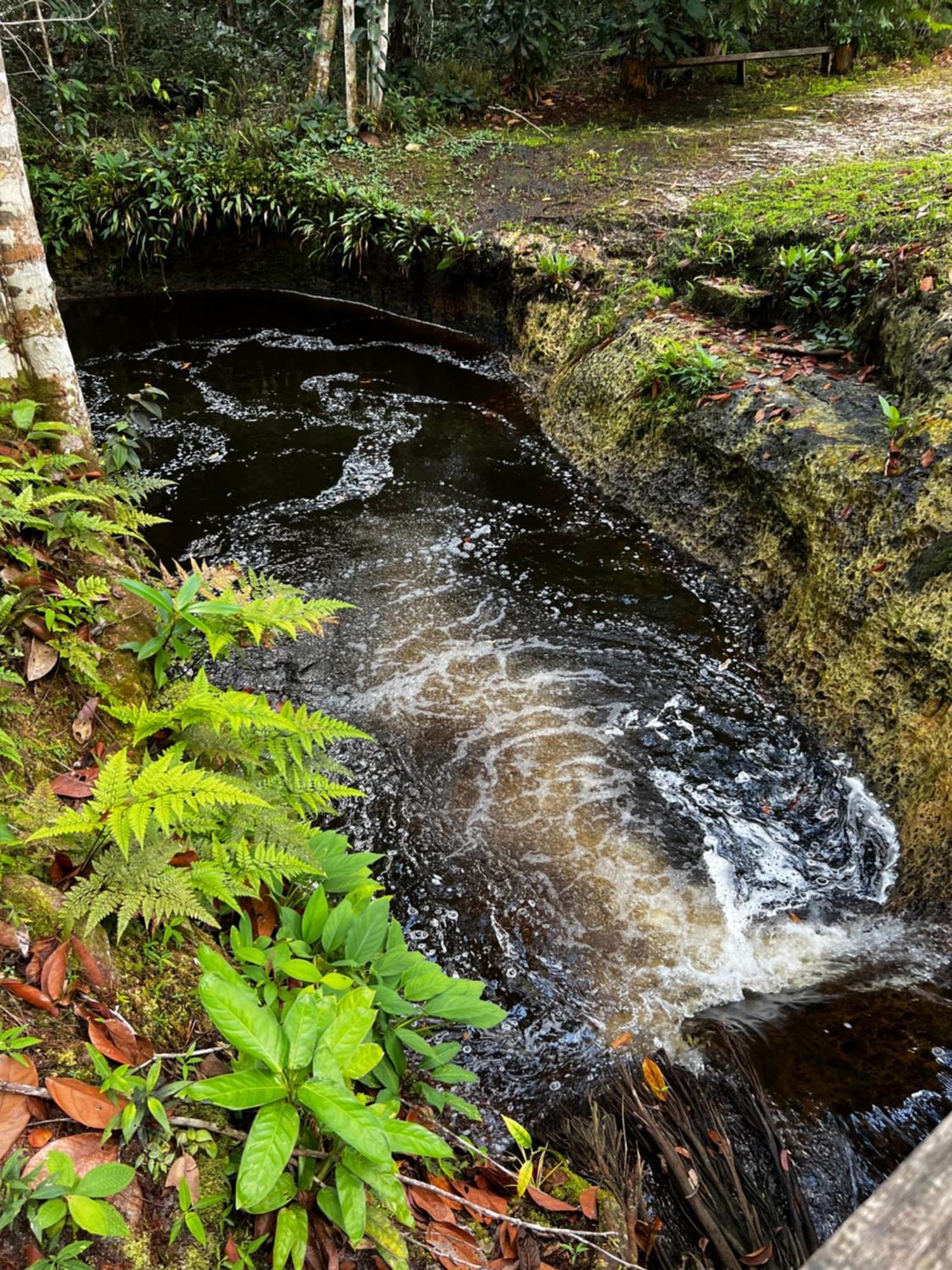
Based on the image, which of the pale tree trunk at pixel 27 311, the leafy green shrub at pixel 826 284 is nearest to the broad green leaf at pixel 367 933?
the pale tree trunk at pixel 27 311

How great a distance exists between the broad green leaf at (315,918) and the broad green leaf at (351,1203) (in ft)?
2.63

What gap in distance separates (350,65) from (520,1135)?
1410 centimetres

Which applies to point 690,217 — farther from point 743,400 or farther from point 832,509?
point 832,509

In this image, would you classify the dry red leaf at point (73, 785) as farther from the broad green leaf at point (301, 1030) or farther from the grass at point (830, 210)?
the grass at point (830, 210)

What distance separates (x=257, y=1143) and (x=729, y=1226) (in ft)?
→ 5.32

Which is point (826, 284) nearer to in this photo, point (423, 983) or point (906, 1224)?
point (423, 983)

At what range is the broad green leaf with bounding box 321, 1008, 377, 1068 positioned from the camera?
189 centimetres

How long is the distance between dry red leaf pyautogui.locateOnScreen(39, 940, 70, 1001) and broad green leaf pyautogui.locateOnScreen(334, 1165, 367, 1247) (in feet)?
2.83

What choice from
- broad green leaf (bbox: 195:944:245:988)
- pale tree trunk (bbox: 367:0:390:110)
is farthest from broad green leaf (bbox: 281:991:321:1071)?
pale tree trunk (bbox: 367:0:390:110)

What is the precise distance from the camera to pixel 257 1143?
174cm

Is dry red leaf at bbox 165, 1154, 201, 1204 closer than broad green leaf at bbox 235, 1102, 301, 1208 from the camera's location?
No

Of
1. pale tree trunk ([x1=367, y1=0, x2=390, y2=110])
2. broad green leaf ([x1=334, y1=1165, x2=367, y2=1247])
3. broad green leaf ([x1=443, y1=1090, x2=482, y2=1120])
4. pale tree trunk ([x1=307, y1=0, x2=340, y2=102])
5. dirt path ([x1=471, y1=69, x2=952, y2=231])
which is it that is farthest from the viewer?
pale tree trunk ([x1=307, y1=0, x2=340, y2=102])

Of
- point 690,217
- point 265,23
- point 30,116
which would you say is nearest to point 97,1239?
point 690,217

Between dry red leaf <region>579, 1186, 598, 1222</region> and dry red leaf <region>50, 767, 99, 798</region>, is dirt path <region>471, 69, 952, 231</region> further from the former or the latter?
dry red leaf <region>579, 1186, 598, 1222</region>
